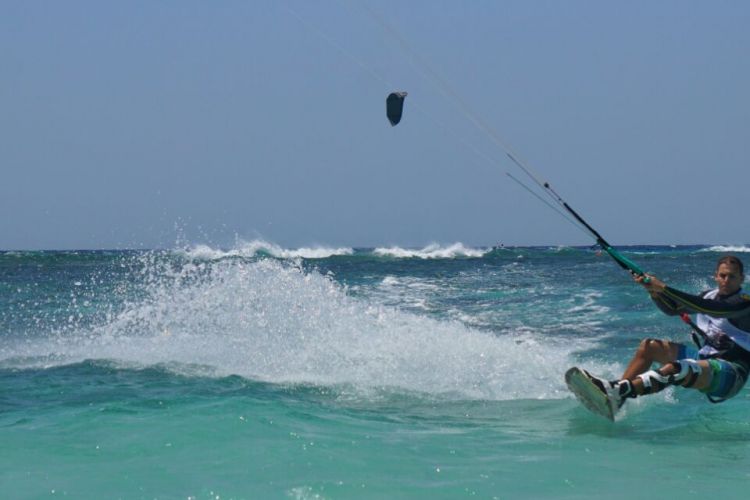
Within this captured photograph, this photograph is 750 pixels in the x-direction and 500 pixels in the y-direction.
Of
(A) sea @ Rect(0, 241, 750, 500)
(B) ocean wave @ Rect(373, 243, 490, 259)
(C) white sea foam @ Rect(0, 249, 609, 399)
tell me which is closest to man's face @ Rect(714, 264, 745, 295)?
(A) sea @ Rect(0, 241, 750, 500)

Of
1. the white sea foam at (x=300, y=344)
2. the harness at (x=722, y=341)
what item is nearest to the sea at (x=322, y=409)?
the white sea foam at (x=300, y=344)

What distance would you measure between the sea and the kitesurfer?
13.0 inches

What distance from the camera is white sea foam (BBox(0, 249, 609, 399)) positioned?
8.89 meters

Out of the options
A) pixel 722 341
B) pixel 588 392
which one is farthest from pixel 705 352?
pixel 588 392

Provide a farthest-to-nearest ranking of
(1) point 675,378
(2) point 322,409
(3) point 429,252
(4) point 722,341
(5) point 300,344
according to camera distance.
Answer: (3) point 429,252 < (5) point 300,344 < (2) point 322,409 < (4) point 722,341 < (1) point 675,378

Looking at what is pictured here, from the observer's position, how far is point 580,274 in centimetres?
2623

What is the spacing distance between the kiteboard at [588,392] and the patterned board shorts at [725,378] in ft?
2.48

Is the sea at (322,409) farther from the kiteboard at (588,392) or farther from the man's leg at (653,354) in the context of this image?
the man's leg at (653,354)

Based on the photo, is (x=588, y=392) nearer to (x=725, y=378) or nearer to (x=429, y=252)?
(x=725, y=378)

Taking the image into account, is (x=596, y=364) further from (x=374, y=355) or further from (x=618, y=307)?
(x=618, y=307)

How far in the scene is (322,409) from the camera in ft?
24.2

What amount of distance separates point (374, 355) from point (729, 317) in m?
3.87

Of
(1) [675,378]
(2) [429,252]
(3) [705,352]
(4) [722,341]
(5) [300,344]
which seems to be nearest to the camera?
(1) [675,378]

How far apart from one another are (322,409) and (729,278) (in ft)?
10.6
